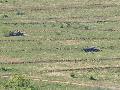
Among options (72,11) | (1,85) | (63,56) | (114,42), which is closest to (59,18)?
(72,11)

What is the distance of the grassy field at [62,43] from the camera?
1955 inches

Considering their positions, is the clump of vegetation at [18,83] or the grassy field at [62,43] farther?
the grassy field at [62,43]

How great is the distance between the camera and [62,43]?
6175 centimetres

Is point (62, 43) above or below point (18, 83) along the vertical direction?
above

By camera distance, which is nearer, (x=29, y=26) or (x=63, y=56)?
(x=63, y=56)

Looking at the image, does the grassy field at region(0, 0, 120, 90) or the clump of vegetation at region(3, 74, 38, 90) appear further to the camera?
the grassy field at region(0, 0, 120, 90)

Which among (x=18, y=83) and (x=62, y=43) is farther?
(x=62, y=43)

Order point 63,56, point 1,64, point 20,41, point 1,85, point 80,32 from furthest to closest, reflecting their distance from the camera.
Result: point 80,32 → point 20,41 → point 63,56 → point 1,64 → point 1,85

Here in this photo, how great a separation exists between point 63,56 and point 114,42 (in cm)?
823

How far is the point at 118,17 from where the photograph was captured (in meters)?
76.1

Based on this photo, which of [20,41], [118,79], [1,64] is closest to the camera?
[118,79]

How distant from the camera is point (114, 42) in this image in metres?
62.8

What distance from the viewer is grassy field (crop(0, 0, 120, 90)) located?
49.7 meters

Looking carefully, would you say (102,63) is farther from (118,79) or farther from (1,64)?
(1,64)
